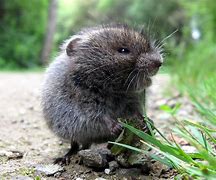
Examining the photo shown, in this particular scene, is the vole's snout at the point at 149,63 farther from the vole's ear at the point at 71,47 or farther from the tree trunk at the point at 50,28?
the tree trunk at the point at 50,28

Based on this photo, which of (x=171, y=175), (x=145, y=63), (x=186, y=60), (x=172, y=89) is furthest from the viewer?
(x=186, y=60)

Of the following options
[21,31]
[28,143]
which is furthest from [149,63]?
[21,31]

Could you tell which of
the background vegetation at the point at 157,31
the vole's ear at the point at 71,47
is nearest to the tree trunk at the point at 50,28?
the background vegetation at the point at 157,31

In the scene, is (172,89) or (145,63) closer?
(145,63)

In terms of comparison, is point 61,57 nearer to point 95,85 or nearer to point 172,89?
point 95,85

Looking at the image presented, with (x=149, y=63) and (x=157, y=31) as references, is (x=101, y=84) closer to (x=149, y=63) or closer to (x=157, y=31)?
(x=149, y=63)

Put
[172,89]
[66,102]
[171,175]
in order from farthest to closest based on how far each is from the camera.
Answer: [172,89], [66,102], [171,175]

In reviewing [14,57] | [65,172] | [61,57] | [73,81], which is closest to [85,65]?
[73,81]
